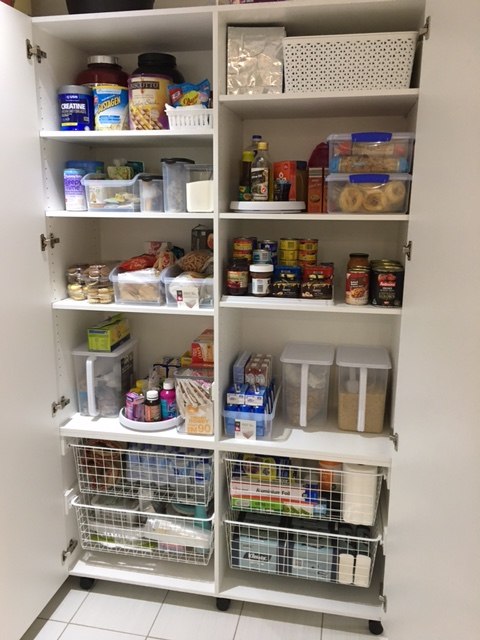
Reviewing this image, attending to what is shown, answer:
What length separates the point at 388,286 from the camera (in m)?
1.64

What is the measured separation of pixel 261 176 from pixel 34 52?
0.81 m

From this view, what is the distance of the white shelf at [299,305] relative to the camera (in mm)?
1650

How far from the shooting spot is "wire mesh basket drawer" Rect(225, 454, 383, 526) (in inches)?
71.6

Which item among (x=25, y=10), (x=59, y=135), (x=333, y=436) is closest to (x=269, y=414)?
(x=333, y=436)

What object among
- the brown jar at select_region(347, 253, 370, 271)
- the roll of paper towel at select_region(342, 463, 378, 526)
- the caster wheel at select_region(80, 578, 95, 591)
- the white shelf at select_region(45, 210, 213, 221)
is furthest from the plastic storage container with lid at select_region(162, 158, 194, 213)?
the caster wheel at select_region(80, 578, 95, 591)

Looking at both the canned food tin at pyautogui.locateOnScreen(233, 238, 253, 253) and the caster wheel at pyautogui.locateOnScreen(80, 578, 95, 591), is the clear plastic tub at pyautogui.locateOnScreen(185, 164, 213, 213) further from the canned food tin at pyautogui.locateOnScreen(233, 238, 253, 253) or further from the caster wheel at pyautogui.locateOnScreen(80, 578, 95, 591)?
the caster wheel at pyautogui.locateOnScreen(80, 578, 95, 591)

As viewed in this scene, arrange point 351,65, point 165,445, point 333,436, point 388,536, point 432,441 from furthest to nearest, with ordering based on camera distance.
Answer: point 165,445, point 333,436, point 388,536, point 351,65, point 432,441

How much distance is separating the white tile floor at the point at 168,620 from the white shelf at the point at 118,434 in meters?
0.64

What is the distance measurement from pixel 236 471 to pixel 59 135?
4.26ft

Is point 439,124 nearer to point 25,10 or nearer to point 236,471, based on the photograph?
point 236,471

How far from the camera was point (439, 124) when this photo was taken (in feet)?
A: 4.01

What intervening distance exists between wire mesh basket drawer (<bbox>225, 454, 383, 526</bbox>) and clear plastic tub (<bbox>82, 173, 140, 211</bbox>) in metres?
0.96

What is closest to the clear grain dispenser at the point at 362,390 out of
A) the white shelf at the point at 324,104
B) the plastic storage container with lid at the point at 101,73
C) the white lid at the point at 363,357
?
the white lid at the point at 363,357

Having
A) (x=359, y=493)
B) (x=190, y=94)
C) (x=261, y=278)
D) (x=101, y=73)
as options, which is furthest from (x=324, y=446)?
(x=101, y=73)
